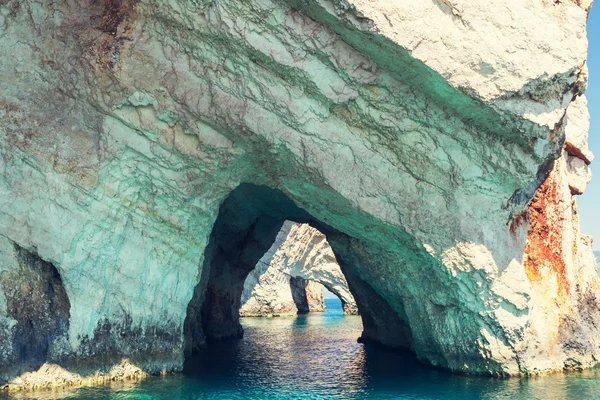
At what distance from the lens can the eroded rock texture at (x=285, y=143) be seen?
15.0 metres

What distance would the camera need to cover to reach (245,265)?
30266 mm

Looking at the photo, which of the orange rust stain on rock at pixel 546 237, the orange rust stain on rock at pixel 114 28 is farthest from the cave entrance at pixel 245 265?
the orange rust stain on rock at pixel 114 28

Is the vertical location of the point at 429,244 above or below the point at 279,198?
below

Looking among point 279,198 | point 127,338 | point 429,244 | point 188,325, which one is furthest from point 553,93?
point 188,325

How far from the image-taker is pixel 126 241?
16938 millimetres

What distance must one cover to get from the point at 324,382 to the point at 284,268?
111 feet

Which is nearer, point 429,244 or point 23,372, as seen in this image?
point 23,372

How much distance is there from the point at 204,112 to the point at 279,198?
326 inches

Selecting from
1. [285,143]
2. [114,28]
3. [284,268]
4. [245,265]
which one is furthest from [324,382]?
[284,268]

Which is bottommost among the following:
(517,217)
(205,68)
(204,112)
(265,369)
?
(265,369)

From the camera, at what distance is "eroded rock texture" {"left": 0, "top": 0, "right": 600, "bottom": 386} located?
15.0 meters

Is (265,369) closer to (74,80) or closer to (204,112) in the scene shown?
(204,112)

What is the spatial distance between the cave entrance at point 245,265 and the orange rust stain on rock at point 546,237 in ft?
19.9

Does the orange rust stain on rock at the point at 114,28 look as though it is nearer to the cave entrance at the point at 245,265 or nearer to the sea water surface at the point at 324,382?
the cave entrance at the point at 245,265
